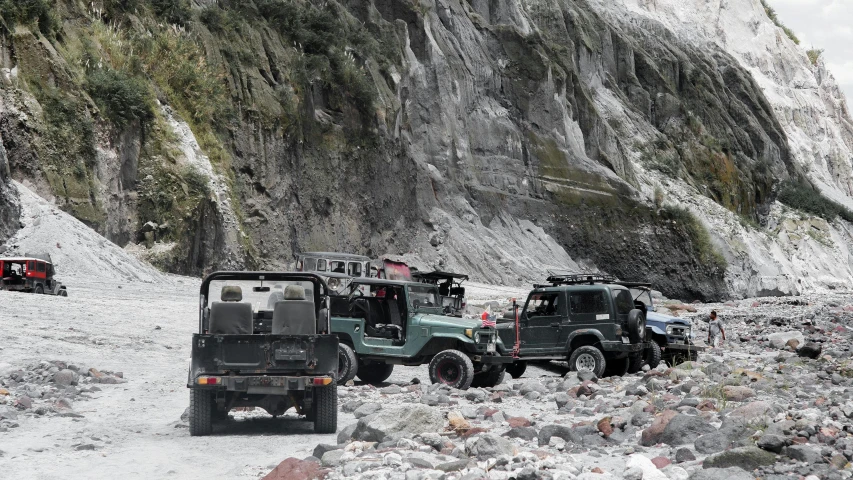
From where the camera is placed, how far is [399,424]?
30.0 ft

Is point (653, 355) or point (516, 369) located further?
point (653, 355)

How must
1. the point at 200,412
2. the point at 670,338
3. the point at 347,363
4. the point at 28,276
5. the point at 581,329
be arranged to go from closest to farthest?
1. the point at 200,412
2. the point at 347,363
3. the point at 581,329
4. the point at 670,338
5. the point at 28,276

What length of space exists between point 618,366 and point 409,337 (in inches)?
175

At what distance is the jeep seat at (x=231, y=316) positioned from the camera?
9.81m

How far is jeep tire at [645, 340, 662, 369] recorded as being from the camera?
18328 mm

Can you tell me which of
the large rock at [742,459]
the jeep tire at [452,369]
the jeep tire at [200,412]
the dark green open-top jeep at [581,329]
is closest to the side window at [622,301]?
the dark green open-top jeep at [581,329]

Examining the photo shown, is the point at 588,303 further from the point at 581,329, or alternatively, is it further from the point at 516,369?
the point at 516,369

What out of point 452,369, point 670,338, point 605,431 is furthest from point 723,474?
point 670,338

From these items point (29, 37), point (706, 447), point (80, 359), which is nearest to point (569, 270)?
point (29, 37)

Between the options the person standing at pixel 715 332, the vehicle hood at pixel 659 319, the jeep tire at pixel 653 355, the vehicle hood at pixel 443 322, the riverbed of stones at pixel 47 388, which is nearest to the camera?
the riverbed of stones at pixel 47 388

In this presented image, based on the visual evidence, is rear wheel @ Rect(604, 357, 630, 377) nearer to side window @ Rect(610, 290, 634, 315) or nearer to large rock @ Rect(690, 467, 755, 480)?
side window @ Rect(610, 290, 634, 315)

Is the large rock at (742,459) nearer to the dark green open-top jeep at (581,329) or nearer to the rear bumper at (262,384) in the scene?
the rear bumper at (262,384)

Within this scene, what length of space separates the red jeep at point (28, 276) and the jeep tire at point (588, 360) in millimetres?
13764

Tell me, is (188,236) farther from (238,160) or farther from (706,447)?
(706,447)
